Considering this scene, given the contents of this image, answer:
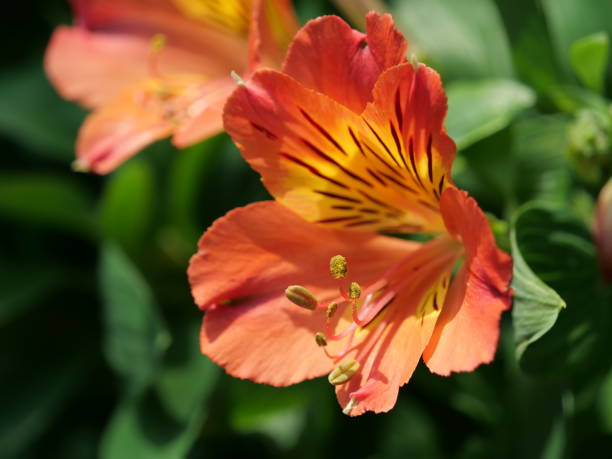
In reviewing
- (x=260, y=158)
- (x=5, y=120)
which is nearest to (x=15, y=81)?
(x=5, y=120)

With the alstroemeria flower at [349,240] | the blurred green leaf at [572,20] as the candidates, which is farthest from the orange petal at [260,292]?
the blurred green leaf at [572,20]

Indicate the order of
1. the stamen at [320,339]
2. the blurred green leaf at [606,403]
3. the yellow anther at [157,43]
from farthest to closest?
the yellow anther at [157,43] < the blurred green leaf at [606,403] < the stamen at [320,339]

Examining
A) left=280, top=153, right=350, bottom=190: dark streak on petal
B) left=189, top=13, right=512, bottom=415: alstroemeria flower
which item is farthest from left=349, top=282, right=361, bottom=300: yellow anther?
left=280, top=153, right=350, bottom=190: dark streak on petal

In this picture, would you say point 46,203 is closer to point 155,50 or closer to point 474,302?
point 155,50

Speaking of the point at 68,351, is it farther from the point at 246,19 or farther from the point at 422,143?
the point at 422,143

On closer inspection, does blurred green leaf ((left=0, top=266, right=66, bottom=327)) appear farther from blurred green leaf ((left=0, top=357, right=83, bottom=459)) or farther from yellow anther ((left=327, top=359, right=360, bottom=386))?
yellow anther ((left=327, top=359, right=360, bottom=386))

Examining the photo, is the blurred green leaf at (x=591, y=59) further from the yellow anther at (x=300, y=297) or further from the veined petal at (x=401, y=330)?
the yellow anther at (x=300, y=297)
